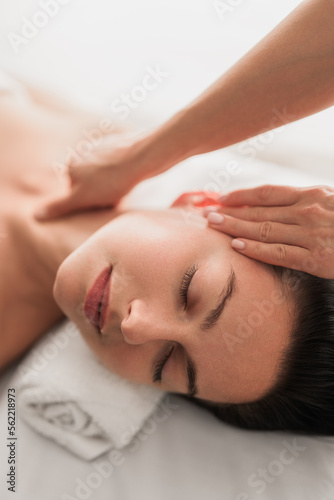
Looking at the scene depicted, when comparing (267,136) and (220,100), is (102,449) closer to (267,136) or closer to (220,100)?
(220,100)

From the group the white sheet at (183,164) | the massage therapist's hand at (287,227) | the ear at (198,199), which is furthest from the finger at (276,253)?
the white sheet at (183,164)

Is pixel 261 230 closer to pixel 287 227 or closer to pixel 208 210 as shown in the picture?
pixel 287 227

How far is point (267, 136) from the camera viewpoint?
1720 millimetres

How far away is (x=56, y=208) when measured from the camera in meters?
1.38

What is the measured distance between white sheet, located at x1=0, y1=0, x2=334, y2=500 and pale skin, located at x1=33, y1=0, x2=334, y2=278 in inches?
15.0

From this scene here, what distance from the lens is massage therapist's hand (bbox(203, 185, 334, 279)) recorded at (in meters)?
1.02

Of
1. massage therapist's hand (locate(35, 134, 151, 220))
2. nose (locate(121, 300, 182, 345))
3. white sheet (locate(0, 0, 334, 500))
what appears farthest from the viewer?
massage therapist's hand (locate(35, 134, 151, 220))

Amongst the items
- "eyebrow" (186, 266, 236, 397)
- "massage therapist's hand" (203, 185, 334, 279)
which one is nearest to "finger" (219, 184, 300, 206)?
"massage therapist's hand" (203, 185, 334, 279)

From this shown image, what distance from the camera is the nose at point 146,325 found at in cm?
98

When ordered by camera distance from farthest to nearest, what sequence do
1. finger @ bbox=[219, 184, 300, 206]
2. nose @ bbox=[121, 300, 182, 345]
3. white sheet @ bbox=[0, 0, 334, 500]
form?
white sheet @ bbox=[0, 0, 334, 500], finger @ bbox=[219, 184, 300, 206], nose @ bbox=[121, 300, 182, 345]

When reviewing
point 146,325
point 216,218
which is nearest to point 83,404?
point 146,325

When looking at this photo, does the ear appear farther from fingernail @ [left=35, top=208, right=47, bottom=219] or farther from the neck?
fingernail @ [left=35, top=208, right=47, bottom=219]

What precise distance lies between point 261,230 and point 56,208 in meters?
0.65

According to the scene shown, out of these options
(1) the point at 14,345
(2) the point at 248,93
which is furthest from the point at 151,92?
(1) the point at 14,345
